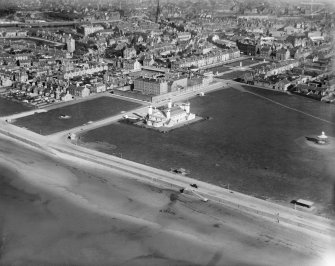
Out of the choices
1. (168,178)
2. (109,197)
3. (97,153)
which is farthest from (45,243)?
(97,153)

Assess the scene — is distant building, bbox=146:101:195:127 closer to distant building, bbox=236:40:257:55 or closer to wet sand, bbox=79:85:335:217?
wet sand, bbox=79:85:335:217

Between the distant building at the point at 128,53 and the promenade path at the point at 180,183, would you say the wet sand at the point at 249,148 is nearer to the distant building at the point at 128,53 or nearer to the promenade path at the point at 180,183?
the promenade path at the point at 180,183

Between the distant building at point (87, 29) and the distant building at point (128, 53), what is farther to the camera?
the distant building at point (87, 29)

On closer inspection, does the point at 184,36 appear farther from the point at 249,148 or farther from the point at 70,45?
the point at 249,148

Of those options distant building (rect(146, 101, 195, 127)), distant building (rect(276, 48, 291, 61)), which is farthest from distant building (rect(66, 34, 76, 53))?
distant building (rect(146, 101, 195, 127))

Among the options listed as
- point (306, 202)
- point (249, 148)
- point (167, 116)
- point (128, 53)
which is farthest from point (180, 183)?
point (128, 53)

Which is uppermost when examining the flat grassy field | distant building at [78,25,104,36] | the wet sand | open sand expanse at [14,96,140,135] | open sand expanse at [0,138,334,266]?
distant building at [78,25,104,36]

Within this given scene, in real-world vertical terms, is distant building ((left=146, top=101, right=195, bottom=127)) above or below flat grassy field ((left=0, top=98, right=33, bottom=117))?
above

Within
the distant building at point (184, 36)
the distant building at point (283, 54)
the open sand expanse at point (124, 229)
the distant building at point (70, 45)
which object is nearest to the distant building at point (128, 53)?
the distant building at point (70, 45)

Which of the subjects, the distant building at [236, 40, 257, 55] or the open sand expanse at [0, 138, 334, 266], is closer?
the open sand expanse at [0, 138, 334, 266]
